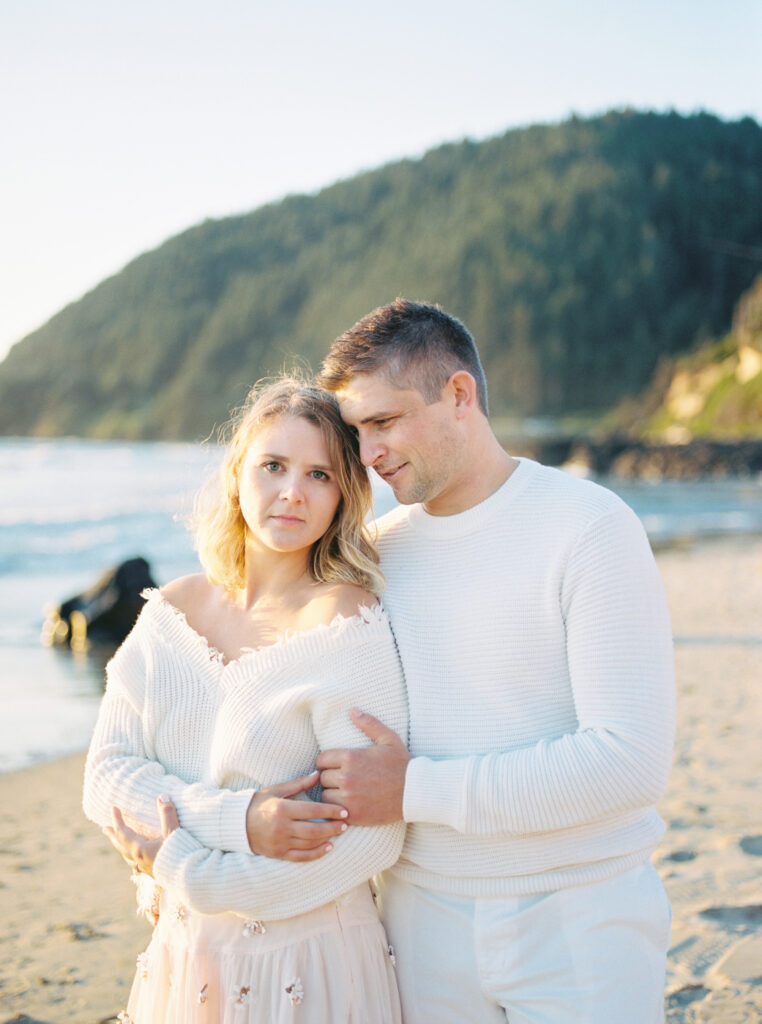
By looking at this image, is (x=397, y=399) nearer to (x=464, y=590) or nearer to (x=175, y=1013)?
(x=464, y=590)

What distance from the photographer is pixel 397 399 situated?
2.65 metres

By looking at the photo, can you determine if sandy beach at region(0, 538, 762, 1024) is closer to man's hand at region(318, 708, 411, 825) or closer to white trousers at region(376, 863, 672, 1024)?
white trousers at region(376, 863, 672, 1024)

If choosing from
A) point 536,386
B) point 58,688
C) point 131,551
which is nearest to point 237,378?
point 536,386

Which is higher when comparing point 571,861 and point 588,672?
point 588,672

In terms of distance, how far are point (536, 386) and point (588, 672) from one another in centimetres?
10411

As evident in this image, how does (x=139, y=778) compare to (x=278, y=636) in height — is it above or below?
below

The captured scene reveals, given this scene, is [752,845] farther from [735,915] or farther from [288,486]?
[288,486]

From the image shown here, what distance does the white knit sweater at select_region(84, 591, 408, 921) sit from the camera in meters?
2.36

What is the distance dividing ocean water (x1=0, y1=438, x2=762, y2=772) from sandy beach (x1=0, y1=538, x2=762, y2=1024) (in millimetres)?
1203

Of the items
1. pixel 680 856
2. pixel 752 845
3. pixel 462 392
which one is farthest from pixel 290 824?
pixel 752 845

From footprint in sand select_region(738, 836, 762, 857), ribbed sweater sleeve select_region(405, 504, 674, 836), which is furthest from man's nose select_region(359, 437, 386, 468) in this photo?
footprint in sand select_region(738, 836, 762, 857)

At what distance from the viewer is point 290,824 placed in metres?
2.30

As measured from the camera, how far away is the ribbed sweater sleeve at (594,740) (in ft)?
7.44

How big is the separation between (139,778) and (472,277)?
114226 millimetres
